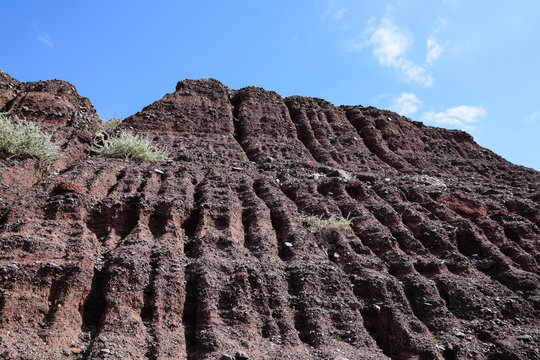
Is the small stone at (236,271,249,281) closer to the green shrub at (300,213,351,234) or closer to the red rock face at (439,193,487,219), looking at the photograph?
the green shrub at (300,213,351,234)

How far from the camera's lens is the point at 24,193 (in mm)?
6383

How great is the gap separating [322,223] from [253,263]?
5.50ft

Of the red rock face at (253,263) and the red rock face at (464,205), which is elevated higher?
the red rock face at (464,205)

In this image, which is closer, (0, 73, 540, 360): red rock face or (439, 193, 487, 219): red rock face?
(0, 73, 540, 360): red rock face

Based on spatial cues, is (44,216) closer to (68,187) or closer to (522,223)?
(68,187)

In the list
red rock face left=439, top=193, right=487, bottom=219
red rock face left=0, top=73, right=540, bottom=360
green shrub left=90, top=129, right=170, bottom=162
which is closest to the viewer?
red rock face left=0, top=73, right=540, bottom=360

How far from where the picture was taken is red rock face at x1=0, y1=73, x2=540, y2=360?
4.29m

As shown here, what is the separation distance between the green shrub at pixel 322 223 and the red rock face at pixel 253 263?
11cm

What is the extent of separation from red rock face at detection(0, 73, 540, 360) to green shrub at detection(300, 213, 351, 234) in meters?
0.11

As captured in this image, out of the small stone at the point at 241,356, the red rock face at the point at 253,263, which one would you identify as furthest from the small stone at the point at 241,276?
the small stone at the point at 241,356

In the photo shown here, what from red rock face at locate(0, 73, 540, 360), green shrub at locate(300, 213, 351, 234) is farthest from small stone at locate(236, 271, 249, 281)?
green shrub at locate(300, 213, 351, 234)

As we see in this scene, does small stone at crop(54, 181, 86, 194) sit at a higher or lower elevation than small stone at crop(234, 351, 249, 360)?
higher

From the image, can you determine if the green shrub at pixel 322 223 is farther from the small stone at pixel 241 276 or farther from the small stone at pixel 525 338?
the small stone at pixel 525 338

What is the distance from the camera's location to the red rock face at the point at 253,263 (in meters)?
4.29
